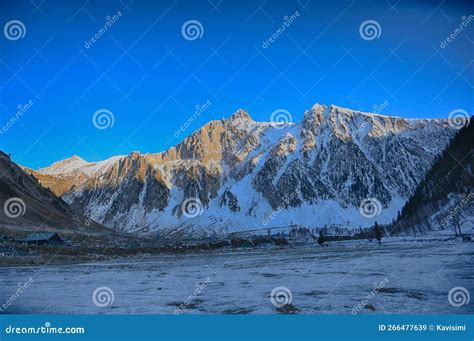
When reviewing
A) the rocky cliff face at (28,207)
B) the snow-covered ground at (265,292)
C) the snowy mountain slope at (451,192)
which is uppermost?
the snowy mountain slope at (451,192)

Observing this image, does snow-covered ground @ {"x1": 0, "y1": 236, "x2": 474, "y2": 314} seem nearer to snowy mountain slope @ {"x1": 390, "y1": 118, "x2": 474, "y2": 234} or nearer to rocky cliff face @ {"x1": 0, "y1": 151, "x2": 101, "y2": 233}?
snowy mountain slope @ {"x1": 390, "y1": 118, "x2": 474, "y2": 234}

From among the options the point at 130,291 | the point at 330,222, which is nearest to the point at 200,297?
the point at 130,291

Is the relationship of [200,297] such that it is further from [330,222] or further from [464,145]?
[330,222]

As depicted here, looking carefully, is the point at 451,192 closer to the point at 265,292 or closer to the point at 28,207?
the point at 265,292

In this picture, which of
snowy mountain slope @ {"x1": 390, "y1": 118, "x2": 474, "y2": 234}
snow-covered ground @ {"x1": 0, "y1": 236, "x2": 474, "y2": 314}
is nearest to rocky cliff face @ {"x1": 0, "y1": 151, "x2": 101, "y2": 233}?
snow-covered ground @ {"x1": 0, "y1": 236, "x2": 474, "y2": 314}

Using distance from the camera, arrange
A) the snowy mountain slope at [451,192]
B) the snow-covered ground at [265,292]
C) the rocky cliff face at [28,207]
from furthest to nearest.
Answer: the rocky cliff face at [28,207]
the snowy mountain slope at [451,192]
the snow-covered ground at [265,292]

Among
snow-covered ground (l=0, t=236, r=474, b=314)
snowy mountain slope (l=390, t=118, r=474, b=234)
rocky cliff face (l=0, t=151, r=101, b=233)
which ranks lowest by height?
rocky cliff face (l=0, t=151, r=101, b=233)

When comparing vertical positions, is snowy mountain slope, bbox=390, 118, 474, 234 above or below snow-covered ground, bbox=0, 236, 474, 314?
above

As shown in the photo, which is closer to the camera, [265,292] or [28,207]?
[265,292]

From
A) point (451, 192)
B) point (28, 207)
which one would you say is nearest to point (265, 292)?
point (451, 192)

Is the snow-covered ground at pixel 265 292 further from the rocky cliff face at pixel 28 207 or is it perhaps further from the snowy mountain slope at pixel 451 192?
the rocky cliff face at pixel 28 207


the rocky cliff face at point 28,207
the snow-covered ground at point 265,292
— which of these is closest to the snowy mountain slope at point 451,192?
the snow-covered ground at point 265,292
